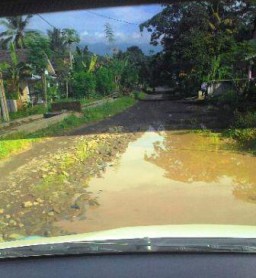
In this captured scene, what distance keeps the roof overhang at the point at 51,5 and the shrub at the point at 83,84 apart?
22.1m

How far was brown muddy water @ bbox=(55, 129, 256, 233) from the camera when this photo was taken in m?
7.24

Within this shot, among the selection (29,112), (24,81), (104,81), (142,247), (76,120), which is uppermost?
(142,247)

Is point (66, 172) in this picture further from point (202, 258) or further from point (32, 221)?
point (202, 258)

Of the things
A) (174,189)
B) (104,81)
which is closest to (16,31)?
(104,81)

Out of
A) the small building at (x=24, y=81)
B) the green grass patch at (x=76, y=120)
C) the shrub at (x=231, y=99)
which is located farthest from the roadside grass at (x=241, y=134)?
the small building at (x=24, y=81)

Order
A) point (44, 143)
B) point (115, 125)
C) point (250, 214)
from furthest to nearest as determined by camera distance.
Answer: point (115, 125) → point (44, 143) → point (250, 214)

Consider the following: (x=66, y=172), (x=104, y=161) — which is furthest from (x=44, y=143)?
(x=66, y=172)

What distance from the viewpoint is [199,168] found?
37.4ft

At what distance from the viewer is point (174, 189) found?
9.25 m

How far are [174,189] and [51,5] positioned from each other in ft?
24.7

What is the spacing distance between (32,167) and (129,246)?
959cm

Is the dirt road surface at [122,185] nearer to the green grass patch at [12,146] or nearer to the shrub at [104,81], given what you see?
the green grass patch at [12,146]

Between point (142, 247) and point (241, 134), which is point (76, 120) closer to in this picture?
point (241, 134)

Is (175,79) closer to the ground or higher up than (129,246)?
closer to the ground
